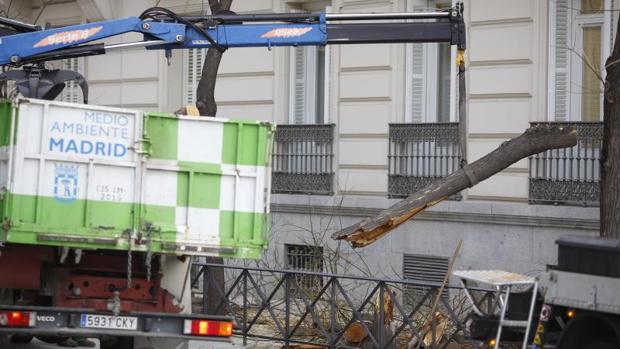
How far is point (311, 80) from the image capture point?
20406mm

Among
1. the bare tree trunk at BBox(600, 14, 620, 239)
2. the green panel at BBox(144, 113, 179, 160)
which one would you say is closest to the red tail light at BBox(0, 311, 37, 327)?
the green panel at BBox(144, 113, 179, 160)

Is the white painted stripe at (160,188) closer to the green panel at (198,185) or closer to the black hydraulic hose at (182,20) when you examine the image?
the green panel at (198,185)

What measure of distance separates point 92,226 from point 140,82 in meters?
12.4

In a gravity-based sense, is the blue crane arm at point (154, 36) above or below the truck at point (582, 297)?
above

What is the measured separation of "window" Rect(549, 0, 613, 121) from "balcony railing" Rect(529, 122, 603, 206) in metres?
0.47

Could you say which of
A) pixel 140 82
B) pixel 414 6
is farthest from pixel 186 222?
pixel 140 82

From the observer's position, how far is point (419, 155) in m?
18.3

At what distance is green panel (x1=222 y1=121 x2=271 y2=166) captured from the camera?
1049cm

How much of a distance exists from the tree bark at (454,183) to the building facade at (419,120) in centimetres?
191

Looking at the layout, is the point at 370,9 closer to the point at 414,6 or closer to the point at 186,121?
the point at 414,6

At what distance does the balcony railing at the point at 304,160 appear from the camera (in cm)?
1933

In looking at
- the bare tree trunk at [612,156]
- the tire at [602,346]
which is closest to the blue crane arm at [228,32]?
the bare tree trunk at [612,156]

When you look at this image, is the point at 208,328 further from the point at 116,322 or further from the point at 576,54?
the point at 576,54

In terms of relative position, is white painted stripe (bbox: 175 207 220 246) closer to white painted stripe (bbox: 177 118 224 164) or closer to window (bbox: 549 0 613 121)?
white painted stripe (bbox: 177 118 224 164)
